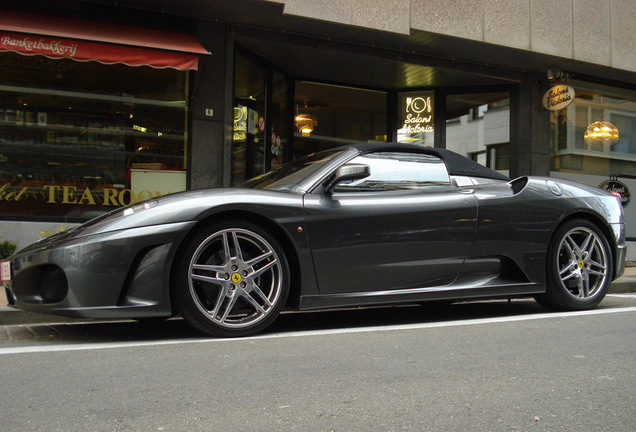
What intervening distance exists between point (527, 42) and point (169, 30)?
5.94 m

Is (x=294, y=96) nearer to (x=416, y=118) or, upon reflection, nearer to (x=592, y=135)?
(x=416, y=118)

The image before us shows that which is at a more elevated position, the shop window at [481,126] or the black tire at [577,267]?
the shop window at [481,126]

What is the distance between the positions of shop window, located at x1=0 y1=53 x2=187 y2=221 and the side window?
16.7 ft

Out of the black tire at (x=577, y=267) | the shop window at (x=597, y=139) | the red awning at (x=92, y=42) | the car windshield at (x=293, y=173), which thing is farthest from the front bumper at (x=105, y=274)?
the shop window at (x=597, y=139)

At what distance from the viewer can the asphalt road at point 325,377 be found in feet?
8.05

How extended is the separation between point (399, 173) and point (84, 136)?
5881 mm

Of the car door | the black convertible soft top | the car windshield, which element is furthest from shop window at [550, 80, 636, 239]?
the car windshield

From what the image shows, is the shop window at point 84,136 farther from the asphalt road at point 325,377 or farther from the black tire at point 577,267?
the black tire at point 577,267

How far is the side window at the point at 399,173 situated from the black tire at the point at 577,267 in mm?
1084

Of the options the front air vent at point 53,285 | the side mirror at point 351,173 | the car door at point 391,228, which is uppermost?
the side mirror at point 351,173

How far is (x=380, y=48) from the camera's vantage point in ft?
35.7

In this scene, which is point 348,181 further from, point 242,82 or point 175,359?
point 242,82

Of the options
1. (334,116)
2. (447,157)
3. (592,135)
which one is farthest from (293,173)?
(592,135)

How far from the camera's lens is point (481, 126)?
1308cm
